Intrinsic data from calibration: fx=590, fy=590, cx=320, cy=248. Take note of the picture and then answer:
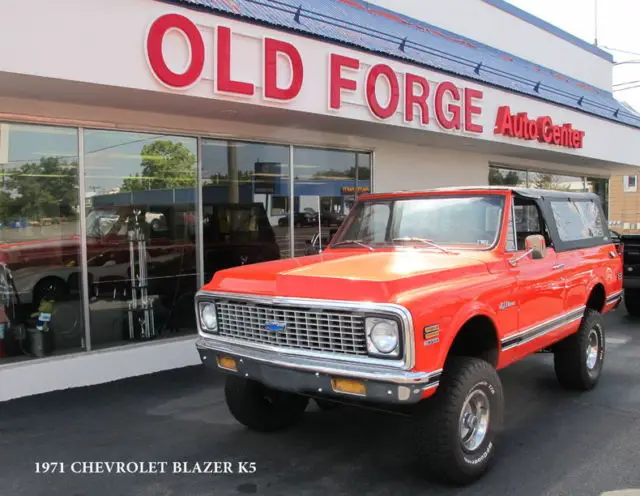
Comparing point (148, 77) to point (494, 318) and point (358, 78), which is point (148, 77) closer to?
point (358, 78)

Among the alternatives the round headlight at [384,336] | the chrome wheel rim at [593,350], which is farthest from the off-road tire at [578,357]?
Answer: the round headlight at [384,336]

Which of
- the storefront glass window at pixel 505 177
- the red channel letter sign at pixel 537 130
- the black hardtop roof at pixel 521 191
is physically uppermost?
the red channel letter sign at pixel 537 130

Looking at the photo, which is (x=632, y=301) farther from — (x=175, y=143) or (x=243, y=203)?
(x=175, y=143)

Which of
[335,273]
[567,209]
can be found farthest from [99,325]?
[567,209]

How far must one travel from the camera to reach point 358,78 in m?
7.39

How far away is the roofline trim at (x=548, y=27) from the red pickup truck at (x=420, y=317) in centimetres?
1033

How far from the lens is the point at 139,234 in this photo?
7.27 metres

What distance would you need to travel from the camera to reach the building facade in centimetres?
550

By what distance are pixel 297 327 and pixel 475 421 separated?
1378 mm

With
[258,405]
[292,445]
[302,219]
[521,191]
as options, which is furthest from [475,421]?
[302,219]

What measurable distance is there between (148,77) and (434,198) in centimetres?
286

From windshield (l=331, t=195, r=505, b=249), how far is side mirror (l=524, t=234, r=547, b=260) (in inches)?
9.9

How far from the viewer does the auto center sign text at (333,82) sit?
565 cm

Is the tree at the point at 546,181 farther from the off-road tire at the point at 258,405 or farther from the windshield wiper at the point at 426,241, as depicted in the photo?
the off-road tire at the point at 258,405
